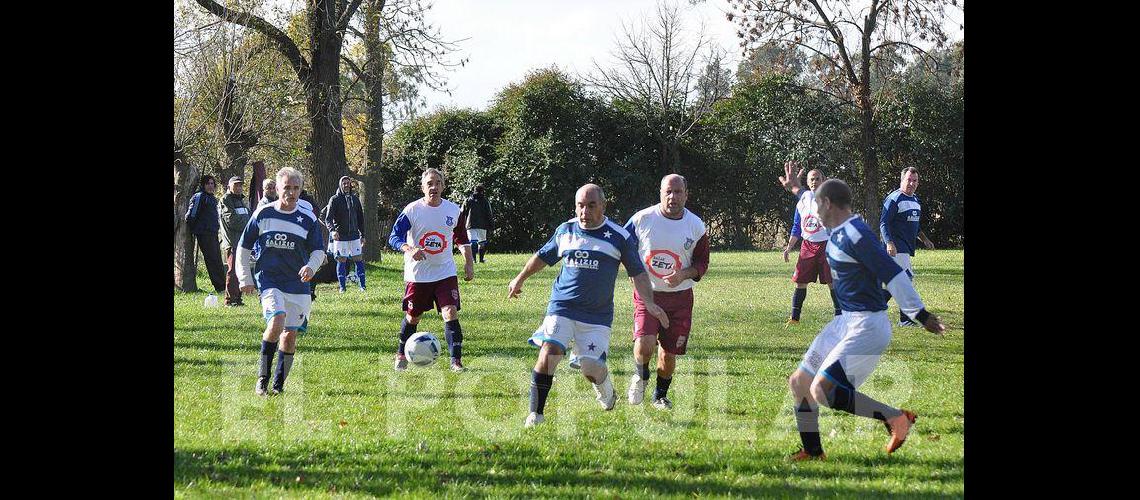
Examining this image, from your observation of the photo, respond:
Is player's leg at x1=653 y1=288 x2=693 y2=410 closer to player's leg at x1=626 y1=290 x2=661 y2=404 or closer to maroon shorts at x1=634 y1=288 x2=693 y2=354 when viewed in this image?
maroon shorts at x1=634 y1=288 x2=693 y2=354

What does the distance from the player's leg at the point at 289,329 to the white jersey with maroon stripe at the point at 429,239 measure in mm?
1514

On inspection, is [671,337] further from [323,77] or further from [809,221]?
[323,77]

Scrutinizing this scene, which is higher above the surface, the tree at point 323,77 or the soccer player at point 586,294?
the tree at point 323,77

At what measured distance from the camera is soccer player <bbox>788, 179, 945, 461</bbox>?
6012 millimetres

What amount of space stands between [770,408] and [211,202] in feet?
38.1

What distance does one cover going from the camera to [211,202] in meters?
16.5

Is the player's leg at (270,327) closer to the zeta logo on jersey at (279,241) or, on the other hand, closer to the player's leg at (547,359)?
the zeta logo on jersey at (279,241)

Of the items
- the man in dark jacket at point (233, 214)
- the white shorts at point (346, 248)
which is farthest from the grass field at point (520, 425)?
the white shorts at point (346, 248)

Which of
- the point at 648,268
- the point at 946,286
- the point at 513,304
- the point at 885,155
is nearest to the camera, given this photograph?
the point at 648,268

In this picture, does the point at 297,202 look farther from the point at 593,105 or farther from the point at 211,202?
the point at 593,105

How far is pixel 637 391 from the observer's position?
27.3ft

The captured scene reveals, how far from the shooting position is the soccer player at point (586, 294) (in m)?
7.34

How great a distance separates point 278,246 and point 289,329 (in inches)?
28.6

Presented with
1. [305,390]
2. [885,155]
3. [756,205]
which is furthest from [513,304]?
[885,155]
